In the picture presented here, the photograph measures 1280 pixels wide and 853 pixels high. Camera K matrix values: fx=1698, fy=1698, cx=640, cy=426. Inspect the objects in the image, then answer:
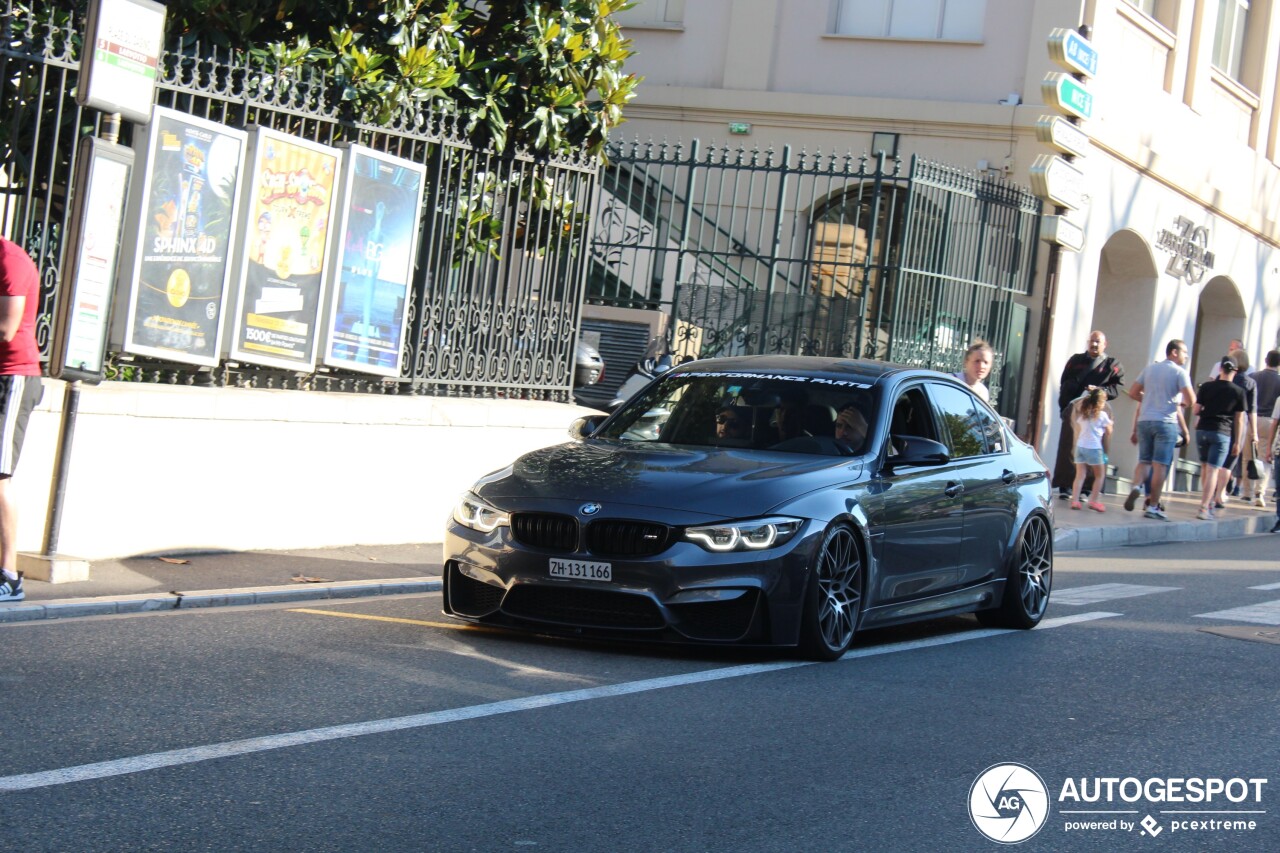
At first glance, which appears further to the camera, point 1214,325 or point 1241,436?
point 1214,325

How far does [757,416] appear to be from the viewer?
9070mm

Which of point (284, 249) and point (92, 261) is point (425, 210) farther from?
point (92, 261)

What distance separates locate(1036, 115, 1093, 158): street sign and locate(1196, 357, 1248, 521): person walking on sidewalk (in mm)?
4467

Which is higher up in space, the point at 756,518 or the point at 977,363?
the point at 977,363

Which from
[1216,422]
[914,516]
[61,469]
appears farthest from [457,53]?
[1216,422]

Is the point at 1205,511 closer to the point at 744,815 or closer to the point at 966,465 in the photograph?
the point at 966,465

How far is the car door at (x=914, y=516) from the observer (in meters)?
8.66

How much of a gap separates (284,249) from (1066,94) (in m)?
8.61

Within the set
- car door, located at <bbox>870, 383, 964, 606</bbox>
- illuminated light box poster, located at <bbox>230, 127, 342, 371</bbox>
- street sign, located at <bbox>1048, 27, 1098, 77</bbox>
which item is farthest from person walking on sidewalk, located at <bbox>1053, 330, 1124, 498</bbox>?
illuminated light box poster, located at <bbox>230, 127, 342, 371</bbox>

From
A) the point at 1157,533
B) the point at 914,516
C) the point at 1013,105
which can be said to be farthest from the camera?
the point at 1013,105

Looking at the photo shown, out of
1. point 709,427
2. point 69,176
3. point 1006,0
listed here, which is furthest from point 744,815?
point 1006,0

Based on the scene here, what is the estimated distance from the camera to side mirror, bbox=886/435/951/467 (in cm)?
877

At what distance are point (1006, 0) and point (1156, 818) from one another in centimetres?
1750

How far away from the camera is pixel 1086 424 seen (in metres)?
18.8
